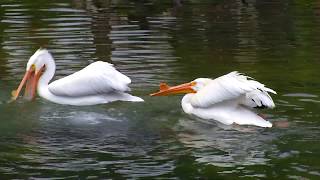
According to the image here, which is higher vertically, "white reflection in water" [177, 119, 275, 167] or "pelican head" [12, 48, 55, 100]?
"pelican head" [12, 48, 55, 100]

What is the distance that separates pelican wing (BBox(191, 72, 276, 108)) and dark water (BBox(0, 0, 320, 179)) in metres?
0.23

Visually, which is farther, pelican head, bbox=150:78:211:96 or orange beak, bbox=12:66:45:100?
orange beak, bbox=12:66:45:100

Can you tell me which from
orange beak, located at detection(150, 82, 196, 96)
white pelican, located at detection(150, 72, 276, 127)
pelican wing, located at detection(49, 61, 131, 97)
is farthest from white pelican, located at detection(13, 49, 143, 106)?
white pelican, located at detection(150, 72, 276, 127)

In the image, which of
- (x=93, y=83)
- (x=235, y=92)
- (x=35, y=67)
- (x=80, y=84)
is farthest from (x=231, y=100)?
(x=35, y=67)

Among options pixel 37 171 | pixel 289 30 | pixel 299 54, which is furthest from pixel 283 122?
pixel 289 30

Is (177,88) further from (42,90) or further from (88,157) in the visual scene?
(88,157)

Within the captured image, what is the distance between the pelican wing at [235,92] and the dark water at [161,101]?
23 cm

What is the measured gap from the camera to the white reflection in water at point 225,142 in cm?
543

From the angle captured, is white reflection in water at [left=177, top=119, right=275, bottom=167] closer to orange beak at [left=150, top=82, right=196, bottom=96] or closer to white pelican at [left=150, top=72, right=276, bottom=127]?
white pelican at [left=150, top=72, right=276, bottom=127]

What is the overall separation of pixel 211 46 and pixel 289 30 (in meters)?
2.29

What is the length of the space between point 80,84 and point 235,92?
59.5 inches

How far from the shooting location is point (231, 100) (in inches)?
256

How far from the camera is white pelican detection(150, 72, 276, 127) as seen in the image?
6258 millimetres

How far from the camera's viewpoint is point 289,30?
12.6 meters
